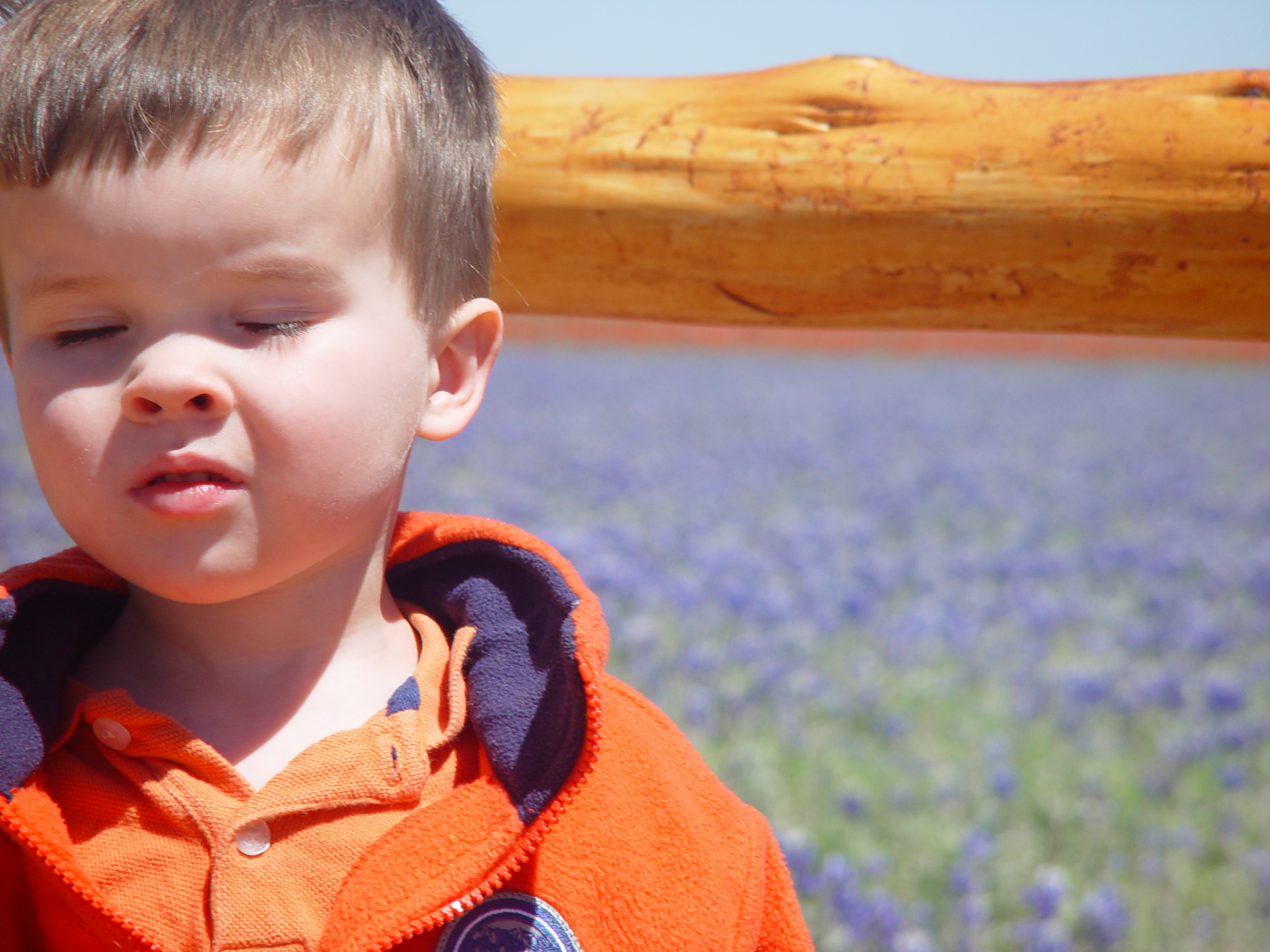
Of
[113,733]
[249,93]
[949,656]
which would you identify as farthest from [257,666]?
[949,656]

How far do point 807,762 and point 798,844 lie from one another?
1.96 ft

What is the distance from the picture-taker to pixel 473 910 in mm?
883

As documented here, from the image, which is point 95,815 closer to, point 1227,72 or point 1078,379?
point 1227,72

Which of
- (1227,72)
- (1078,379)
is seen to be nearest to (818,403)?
(1078,379)

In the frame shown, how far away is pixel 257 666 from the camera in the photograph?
0.92 m

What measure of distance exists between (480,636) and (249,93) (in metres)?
0.48

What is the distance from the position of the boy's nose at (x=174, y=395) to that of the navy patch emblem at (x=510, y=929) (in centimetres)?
44

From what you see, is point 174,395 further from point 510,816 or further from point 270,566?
point 510,816

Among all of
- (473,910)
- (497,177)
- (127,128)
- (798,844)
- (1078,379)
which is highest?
(127,128)

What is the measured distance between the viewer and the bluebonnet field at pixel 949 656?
2.29 m

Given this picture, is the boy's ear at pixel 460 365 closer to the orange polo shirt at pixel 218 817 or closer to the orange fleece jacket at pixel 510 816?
the orange fleece jacket at pixel 510 816

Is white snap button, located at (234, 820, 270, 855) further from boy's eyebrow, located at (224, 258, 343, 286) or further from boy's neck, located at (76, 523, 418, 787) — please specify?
boy's eyebrow, located at (224, 258, 343, 286)

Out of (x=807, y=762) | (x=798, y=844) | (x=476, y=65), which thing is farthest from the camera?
(x=807, y=762)

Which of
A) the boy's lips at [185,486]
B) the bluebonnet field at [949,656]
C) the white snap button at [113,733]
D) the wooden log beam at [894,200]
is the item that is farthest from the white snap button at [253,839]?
the bluebonnet field at [949,656]
